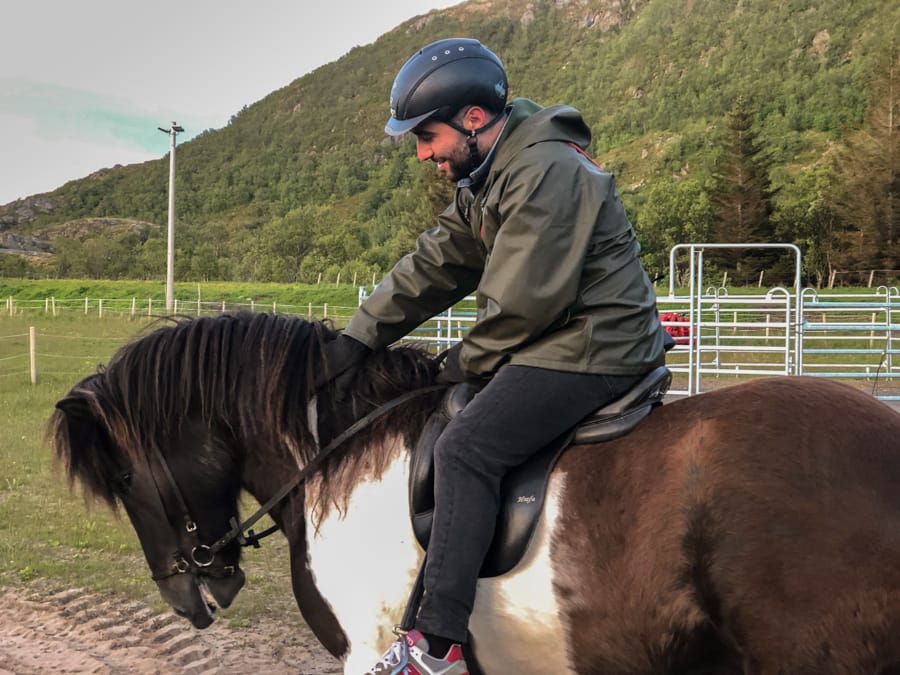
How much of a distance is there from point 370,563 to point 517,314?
86cm

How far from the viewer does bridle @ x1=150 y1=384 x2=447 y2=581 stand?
2475 mm

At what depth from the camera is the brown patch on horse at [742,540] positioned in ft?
6.06

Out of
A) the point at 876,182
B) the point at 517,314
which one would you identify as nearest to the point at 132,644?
the point at 517,314

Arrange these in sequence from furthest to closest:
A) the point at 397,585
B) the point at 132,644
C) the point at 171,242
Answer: the point at 171,242 < the point at 132,644 < the point at 397,585

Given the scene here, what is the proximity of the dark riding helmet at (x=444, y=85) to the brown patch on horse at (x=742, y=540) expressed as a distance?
114 centimetres

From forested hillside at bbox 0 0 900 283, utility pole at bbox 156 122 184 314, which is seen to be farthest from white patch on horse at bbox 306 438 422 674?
forested hillside at bbox 0 0 900 283

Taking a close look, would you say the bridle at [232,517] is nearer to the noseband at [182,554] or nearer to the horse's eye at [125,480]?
the noseband at [182,554]

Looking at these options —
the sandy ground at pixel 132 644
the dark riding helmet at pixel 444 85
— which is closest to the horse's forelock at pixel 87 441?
the dark riding helmet at pixel 444 85

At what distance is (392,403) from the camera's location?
2496 millimetres

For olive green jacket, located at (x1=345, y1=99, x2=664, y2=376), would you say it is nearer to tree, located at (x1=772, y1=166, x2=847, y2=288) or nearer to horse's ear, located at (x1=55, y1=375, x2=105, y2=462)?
horse's ear, located at (x1=55, y1=375, x2=105, y2=462)

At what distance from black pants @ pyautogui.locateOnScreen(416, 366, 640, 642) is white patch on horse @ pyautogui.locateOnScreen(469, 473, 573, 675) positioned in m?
0.11

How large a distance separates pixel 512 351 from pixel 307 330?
81 centimetres

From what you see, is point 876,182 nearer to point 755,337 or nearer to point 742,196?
point 742,196

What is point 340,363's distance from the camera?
2600 millimetres
